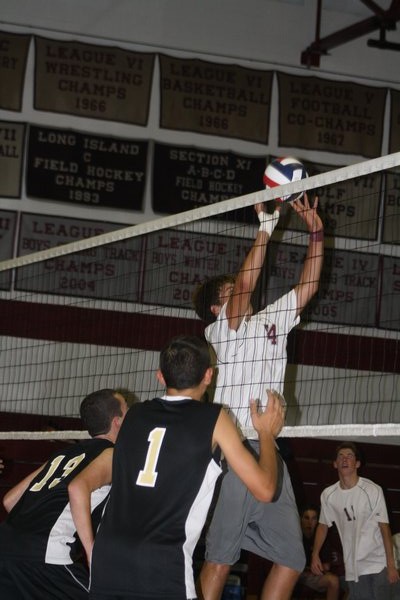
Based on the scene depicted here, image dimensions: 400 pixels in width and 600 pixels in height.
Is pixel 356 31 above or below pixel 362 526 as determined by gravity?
above

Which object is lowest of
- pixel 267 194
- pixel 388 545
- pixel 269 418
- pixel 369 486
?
pixel 388 545

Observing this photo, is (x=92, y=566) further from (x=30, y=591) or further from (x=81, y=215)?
(x=81, y=215)

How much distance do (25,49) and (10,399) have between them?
4510mm

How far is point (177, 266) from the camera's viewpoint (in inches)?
472

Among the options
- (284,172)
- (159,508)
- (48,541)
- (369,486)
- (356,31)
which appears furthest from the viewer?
(356,31)

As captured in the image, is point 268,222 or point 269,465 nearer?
point 269,465

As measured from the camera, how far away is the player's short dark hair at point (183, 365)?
4133 millimetres

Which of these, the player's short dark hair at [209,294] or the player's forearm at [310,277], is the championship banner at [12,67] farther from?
the player's forearm at [310,277]

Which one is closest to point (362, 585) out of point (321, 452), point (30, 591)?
point (321, 452)

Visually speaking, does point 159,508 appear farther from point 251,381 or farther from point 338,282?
point 338,282

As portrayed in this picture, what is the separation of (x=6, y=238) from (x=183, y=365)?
8110 mm

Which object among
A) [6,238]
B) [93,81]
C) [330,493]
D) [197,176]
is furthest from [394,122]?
[330,493]

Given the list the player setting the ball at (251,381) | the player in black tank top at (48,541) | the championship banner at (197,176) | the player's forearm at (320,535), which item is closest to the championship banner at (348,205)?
the championship banner at (197,176)

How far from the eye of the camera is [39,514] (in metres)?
4.84
